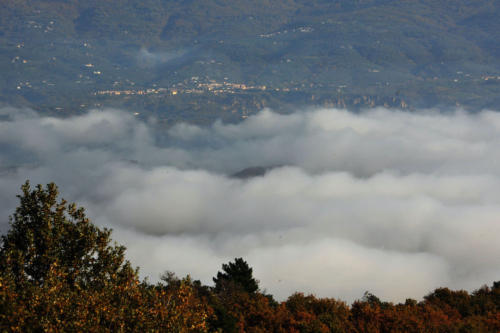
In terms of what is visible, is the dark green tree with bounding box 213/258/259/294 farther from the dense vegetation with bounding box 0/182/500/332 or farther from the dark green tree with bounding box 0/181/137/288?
the dark green tree with bounding box 0/181/137/288

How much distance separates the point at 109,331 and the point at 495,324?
1613 inches

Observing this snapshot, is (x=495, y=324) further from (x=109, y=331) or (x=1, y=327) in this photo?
(x=1, y=327)

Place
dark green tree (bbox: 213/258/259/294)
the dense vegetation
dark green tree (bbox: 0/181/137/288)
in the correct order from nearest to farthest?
1. the dense vegetation
2. dark green tree (bbox: 0/181/137/288)
3. dark green tree (bbox: 213/258/259/294)

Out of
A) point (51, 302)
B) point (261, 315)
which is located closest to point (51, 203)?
point (51, 302)

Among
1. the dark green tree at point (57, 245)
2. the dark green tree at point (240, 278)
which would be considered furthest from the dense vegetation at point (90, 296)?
the dark green tree at point (240, 278)

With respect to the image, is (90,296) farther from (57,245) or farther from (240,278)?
(240,278)

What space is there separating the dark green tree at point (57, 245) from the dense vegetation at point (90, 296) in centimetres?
6

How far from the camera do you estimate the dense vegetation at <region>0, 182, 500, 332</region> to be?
23.7 m

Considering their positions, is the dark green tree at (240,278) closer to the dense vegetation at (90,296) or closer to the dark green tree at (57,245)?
the dense vegetation at (90,296)

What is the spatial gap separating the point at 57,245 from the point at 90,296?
9.18 meters

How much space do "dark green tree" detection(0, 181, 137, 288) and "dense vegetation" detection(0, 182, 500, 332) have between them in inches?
2.4

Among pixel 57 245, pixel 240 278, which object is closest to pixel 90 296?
pixel 57 245

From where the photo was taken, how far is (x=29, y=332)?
22.7 m

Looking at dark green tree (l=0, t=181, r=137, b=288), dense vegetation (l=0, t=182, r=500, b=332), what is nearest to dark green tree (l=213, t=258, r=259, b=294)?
dense vegetation (l=0, t=182, r=500, b=332)
